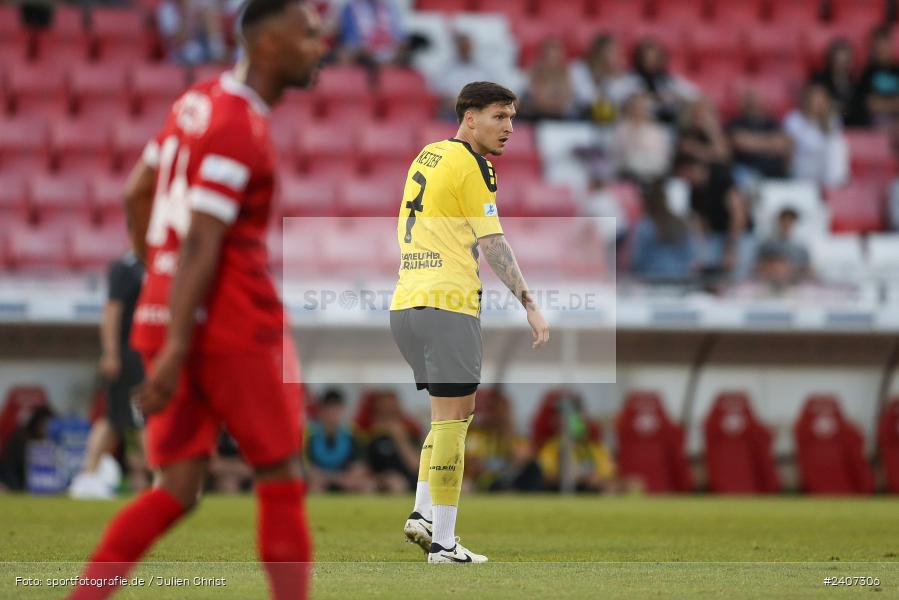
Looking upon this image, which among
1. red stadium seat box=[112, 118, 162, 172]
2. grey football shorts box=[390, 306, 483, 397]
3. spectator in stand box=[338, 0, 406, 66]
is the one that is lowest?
grey football shorts box=[390, 306, 483, 397]

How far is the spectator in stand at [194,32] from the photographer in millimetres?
16547

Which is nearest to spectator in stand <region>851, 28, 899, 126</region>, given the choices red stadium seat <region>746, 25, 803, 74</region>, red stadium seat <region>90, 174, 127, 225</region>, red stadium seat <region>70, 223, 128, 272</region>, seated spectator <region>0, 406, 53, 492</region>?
red stadium seat <region>746, 25, 803, 74</region>

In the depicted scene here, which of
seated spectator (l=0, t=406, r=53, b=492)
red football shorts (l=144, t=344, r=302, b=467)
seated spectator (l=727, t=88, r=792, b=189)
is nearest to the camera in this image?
red football shorts (l=144, t=344, r=302, b=467)

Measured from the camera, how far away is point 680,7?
19500mm

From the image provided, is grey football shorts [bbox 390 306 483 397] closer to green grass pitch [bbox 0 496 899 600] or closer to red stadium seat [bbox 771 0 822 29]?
green grass pitch [bbox 0 496 899 600]

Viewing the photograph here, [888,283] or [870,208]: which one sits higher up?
[870,208]

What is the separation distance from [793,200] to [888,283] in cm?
276

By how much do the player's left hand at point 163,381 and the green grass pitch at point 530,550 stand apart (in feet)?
4.64

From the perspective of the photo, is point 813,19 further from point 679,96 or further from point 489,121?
point 489,121

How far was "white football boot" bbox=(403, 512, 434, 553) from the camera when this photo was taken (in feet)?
23.0

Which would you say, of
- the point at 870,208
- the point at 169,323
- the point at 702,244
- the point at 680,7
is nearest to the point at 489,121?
the point at 169,323

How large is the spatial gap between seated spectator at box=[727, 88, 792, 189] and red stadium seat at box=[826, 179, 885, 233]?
26.1 inches

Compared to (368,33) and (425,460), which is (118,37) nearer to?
(368,33)

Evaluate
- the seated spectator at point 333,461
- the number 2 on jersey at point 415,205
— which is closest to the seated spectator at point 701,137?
the seated spectator at point 333,461
